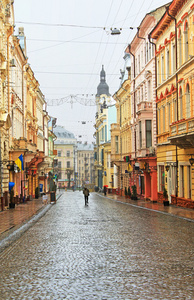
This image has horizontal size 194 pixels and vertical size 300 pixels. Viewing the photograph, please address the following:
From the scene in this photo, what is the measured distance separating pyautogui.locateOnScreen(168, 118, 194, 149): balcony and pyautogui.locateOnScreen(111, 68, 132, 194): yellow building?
2340cm

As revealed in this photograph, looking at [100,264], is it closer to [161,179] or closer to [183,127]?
[183,127]

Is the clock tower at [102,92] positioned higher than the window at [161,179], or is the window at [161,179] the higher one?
the clock tower at [102,92]

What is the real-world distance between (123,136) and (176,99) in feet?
89.1

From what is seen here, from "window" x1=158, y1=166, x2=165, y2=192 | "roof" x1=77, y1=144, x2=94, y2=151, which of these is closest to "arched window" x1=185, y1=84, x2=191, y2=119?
"window" x1=158, y1=166, x2=165, y2=192

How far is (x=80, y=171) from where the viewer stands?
16812 centimetres

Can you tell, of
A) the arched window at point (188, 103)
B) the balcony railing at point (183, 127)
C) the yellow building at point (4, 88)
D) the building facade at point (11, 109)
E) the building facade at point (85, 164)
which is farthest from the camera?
the building facade at point (85, 164)

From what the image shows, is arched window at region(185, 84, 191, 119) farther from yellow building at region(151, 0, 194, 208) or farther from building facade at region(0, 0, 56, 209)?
building facade at region(0, 0, 56, 209)

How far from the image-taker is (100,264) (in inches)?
425

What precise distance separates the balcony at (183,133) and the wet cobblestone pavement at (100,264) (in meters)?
8.16

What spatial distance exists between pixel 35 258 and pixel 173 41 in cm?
2310

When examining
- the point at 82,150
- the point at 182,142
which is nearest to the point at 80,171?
the point at 82,150

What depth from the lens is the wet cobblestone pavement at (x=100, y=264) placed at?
823cm

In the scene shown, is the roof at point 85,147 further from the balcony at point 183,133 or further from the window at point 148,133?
the balcony at point 183,133

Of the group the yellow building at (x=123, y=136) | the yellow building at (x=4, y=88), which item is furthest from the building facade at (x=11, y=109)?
the yellow building at (x=123, y=136)
